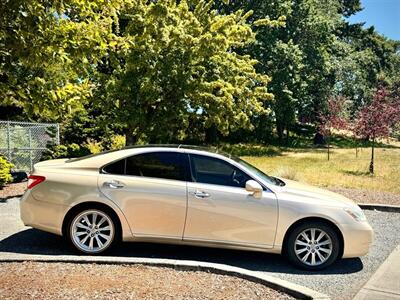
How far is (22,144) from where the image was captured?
13.4m

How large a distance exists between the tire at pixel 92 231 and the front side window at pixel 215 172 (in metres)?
1.33

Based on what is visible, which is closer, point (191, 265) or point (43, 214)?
point (191, 265)

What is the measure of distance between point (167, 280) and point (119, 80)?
962 centimetres

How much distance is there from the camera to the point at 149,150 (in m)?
6.04

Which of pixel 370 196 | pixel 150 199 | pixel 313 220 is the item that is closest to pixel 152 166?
pixel 150 199

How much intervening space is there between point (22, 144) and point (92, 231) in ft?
28.9

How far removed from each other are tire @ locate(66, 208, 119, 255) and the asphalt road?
0.22m

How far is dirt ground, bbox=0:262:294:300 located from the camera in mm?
4234

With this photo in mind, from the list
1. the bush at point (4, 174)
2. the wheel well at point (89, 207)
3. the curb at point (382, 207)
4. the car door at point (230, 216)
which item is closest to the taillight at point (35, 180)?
the wheel well at point (89, 207)

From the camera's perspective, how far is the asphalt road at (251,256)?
208 inches

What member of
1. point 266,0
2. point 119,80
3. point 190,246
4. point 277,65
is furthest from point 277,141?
point 190,246

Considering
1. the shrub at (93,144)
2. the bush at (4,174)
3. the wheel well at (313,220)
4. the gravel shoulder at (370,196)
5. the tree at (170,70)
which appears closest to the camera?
the wheel well at (313,220)

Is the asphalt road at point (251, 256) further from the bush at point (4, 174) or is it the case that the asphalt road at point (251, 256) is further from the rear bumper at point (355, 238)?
the bush at point (4, 174)

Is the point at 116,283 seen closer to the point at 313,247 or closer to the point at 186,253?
the point at 186,253
